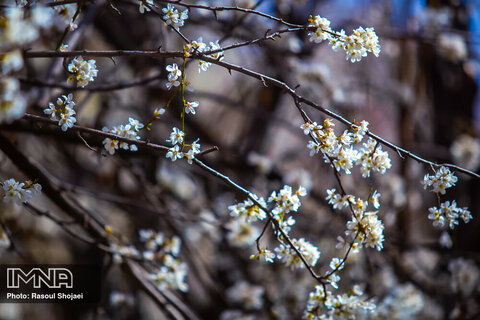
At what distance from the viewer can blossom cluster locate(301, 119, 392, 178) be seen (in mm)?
1244

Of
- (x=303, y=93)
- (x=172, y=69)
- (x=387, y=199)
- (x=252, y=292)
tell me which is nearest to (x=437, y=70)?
(x=387, y=199)

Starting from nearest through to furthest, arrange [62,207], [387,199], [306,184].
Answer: [62,207]
[306,184]
[387,199]

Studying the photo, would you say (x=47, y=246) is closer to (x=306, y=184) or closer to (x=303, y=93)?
(x=306, y=184)

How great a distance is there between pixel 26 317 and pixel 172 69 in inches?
135

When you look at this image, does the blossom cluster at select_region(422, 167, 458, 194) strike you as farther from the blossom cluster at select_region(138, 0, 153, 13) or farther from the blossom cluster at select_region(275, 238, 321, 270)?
the blossom cluster at select_region(138, 0, 153, 13)

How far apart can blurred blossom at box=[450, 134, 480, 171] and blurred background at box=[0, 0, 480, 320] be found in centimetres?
1

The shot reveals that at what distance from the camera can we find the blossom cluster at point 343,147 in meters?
1.24

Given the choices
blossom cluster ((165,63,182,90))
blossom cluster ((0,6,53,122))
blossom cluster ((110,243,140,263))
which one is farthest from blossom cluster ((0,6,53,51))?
blossom cluster ((110,243,140,263))

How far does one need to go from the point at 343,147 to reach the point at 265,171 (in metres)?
1.97

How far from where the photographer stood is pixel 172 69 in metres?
1.23

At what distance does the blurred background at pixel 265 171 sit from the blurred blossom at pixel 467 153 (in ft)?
0.04

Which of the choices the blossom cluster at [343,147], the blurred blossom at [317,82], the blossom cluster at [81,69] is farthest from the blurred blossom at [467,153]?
the blossom cluster at [81,69]

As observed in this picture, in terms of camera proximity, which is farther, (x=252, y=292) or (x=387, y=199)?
(x=387, y=199)

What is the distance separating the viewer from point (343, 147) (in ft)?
4.17
